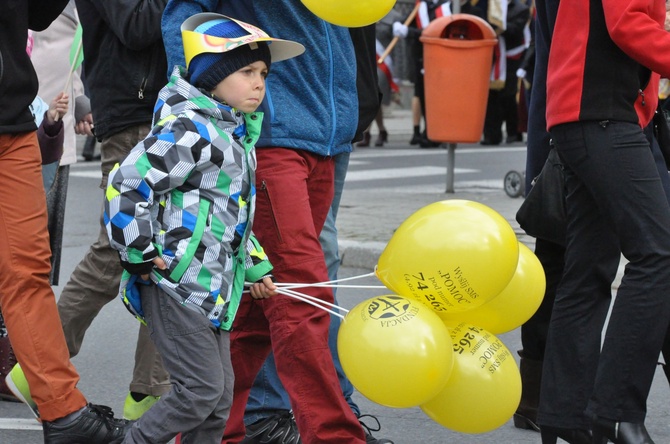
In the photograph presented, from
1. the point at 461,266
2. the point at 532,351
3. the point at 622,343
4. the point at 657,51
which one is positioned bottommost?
the point at 532,351

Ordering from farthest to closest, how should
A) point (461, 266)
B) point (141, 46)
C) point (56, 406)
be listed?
point (141, 46) < point (56, 406) < point (461, 266)

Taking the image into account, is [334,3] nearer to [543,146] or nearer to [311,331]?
[311,331]

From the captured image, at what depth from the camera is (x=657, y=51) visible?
3.89 m

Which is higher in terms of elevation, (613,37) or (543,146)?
(613,37)

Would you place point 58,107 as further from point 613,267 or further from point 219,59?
point 613,267

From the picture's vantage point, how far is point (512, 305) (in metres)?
4.04

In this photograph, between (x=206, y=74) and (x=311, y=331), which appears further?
(x=311, y=331)

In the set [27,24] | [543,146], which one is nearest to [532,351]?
[543,146]

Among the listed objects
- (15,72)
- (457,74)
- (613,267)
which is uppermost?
(15,72)

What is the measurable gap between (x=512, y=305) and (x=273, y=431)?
3.41 ft

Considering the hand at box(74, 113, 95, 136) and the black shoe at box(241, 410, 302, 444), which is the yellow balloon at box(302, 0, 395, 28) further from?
the hand at box(74, 113, 95, 136)

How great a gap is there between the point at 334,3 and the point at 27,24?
121 centimetres

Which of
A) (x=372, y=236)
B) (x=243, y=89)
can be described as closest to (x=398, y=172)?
→ (x=372, y=236)

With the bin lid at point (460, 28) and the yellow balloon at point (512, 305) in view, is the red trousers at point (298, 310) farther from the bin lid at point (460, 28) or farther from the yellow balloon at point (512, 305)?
the bin lid at point (460, 28)
